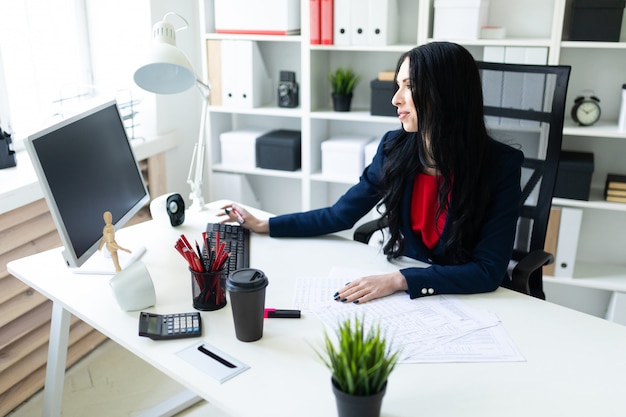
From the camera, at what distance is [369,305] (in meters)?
1.55

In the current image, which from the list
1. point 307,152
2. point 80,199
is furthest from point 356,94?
point 80,199

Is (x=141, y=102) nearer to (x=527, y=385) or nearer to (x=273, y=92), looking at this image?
(x=273, y=92)

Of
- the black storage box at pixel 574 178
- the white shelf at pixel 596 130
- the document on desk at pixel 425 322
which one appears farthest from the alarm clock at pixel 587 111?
the document on desk at pixel 425 322

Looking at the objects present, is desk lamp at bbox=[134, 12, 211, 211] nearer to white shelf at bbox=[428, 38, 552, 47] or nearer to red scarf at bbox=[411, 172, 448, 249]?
red scarf at bbox=[411, 172, 448, 249]

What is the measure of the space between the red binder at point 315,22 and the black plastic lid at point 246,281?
1805mm

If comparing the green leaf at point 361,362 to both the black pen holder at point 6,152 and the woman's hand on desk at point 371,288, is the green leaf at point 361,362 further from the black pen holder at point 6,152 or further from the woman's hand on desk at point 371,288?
the black pen holder at point 6,152

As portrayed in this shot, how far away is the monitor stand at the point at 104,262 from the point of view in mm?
1739

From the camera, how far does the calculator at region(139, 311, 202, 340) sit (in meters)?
1.41

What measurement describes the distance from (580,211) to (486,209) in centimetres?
124

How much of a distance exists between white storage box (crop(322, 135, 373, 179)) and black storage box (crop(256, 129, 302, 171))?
158mm

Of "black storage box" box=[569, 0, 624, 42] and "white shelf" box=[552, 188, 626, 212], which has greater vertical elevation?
"black storage box" box=[569, 0, 624, 42]

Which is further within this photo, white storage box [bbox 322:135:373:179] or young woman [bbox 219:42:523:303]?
white storage box [bbox 322:135:373:179]

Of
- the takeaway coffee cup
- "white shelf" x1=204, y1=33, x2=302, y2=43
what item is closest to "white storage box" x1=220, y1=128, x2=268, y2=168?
"white shelf" x1=204, y1=33, x2=302, y2=43

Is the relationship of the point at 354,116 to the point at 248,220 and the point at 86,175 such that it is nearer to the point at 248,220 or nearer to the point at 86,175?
the point at 248,220
